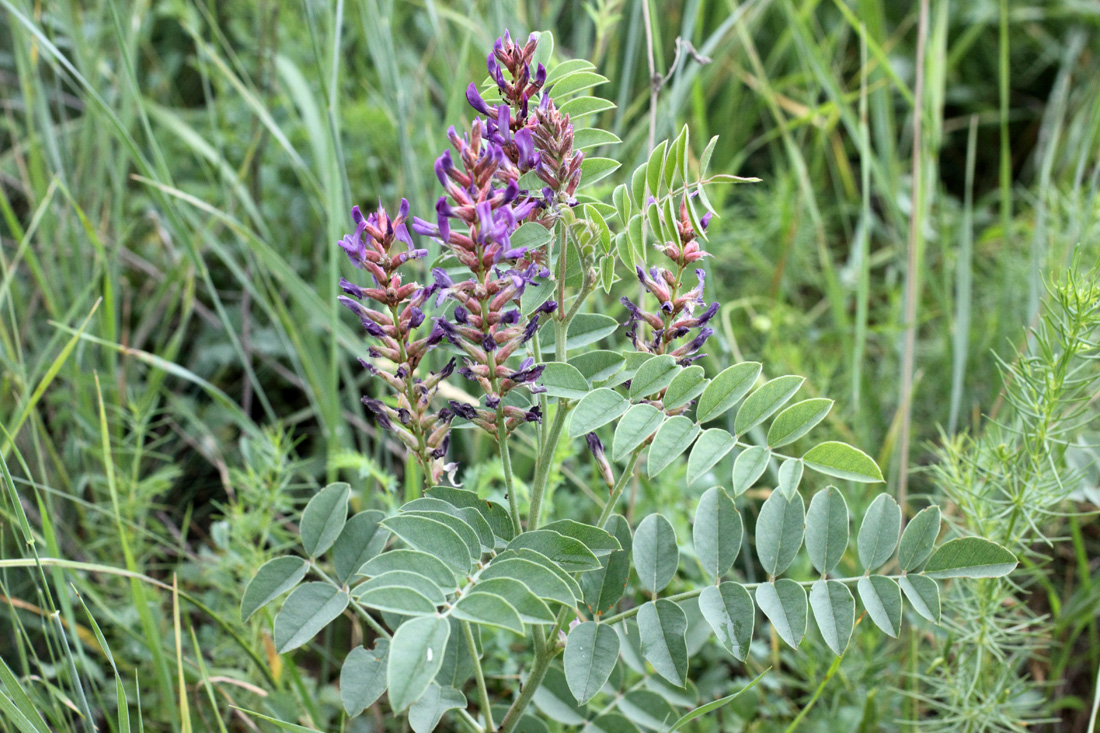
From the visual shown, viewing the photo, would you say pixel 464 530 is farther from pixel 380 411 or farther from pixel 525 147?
pixel 525 147

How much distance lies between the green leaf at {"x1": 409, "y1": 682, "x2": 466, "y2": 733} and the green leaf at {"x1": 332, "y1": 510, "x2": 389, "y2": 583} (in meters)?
0.17

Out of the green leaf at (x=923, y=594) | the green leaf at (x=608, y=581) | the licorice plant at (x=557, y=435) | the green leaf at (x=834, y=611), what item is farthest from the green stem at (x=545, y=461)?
the green leaf at (x=923, y=594)

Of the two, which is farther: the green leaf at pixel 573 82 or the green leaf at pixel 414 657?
the green leaf at pixel 573 82

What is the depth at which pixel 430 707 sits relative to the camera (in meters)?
1.01

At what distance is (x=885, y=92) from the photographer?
2.32 m

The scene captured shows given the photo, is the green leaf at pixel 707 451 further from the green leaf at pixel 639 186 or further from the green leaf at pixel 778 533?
the green leaf at pixel 639 186

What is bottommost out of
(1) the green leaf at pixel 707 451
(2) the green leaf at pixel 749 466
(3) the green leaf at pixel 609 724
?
(3) the green leaf at pixel 609 724

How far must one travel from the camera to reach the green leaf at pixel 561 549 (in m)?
0.93

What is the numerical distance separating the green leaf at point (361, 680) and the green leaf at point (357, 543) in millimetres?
123

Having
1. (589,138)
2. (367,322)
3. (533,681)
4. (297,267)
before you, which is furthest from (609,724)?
(297,267)

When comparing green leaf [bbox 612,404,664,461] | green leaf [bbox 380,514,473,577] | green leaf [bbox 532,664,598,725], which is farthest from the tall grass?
green leaf [bbox 612,404,664,461]

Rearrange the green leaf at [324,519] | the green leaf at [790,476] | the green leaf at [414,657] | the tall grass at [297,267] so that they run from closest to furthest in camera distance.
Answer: the green leaf at [414,657] → the green leaf at [790,476] → the green leaf at [324,519] → the tall grass at [297,267]

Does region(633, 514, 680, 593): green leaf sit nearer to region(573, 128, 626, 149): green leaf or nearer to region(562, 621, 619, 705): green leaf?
region(562, 621, 619, 705): green leaf

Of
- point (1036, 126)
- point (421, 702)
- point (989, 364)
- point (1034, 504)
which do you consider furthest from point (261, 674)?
point (1036, 126)
